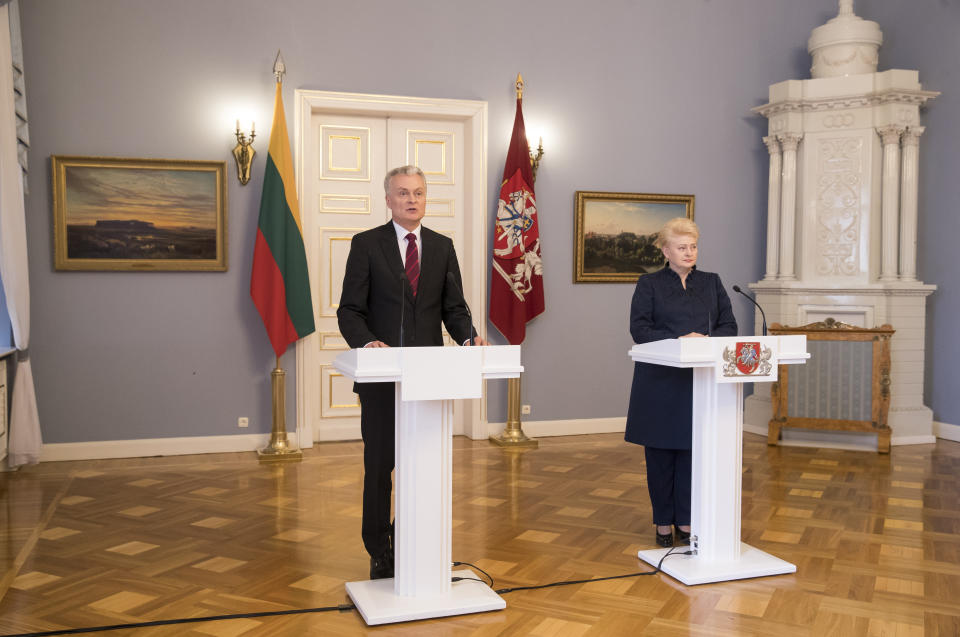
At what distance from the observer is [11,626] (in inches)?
116

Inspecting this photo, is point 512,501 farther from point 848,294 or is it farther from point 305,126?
point 848,294

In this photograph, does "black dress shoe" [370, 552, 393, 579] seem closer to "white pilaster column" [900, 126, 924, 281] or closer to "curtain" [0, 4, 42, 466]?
"curtain" [0, 4, 42, 466]

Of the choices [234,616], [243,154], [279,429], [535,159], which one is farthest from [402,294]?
[535,159]

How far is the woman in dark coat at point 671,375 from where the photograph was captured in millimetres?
3768

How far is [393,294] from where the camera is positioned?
3.27 meters

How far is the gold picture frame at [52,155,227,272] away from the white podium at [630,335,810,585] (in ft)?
12.1

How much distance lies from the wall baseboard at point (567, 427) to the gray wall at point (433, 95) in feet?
0.22

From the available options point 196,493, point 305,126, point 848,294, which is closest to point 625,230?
point 848,294

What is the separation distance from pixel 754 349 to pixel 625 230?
3732 millimetres

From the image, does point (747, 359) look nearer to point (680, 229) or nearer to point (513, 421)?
point (680, 229)

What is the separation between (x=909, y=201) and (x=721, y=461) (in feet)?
13.7

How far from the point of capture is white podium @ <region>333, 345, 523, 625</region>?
2.82 meters

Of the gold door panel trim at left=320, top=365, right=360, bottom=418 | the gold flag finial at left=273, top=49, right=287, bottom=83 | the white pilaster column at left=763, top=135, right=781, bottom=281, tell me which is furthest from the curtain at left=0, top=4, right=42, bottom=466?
the white pilaster column at left=763, top=135, right=781, bottom=281

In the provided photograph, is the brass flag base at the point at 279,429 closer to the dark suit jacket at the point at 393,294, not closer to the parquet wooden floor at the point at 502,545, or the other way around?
the parquet wooden floor at the point at 502,545
